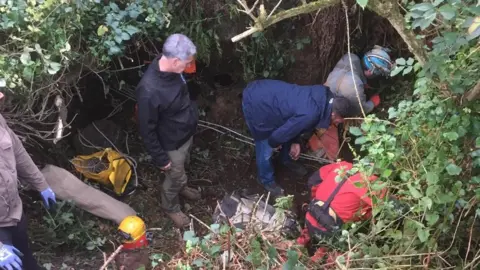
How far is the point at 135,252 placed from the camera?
4.17 m

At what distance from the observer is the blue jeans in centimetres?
505

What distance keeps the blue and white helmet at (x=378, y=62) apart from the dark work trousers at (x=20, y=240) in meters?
3.57

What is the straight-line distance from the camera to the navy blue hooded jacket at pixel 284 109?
14.6 feet

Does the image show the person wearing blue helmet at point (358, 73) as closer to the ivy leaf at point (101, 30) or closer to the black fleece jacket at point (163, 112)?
the black fleece jacket at point (163, 112)

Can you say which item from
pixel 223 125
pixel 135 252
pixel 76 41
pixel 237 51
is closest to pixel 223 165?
pixel 223 125

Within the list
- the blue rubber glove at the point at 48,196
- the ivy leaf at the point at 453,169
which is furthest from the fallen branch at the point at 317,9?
the blue rubber glove at the point at 48,196

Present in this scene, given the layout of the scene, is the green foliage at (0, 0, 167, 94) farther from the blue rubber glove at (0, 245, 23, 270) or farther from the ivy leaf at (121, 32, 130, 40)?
the blue rubber glove at (0, 245, 23, 270)

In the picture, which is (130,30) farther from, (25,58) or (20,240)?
(20,240)

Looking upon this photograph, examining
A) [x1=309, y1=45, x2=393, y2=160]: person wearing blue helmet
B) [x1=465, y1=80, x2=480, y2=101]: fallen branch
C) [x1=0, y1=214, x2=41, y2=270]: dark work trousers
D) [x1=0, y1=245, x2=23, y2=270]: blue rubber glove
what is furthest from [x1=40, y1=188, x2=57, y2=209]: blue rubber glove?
[x1=465, y1=80, x2=480, y2=101]: fallen branch

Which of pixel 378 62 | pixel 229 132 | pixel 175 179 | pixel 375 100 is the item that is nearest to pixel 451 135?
pixel 378 62

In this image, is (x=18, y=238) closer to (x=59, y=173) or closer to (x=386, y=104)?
(x=59, y=173)

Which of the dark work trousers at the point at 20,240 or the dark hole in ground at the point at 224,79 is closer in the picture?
the dark work trousers at the point at 20,240

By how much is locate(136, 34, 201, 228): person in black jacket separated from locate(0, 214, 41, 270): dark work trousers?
47.6 inches

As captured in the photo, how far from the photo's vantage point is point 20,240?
3447 mm
